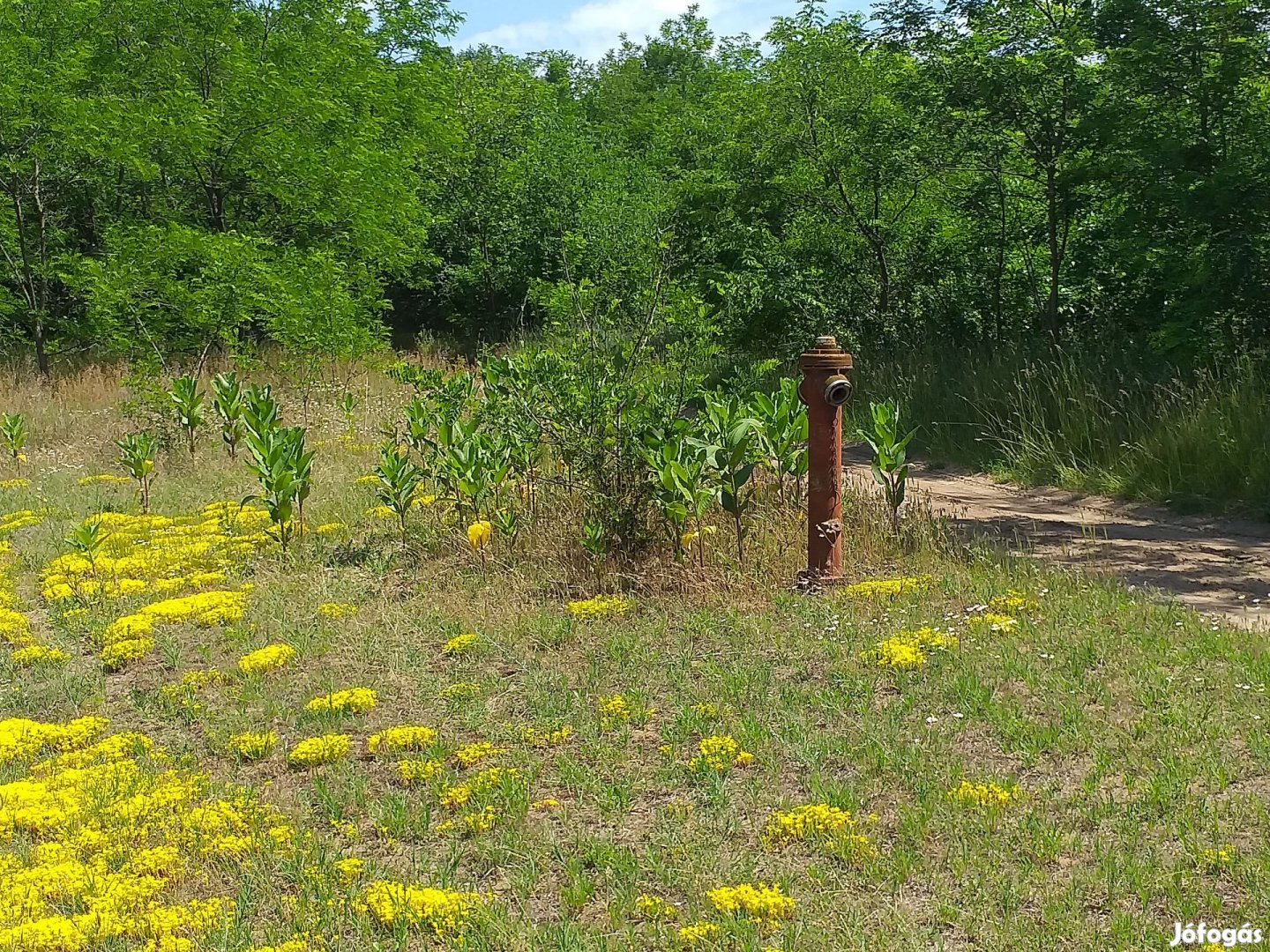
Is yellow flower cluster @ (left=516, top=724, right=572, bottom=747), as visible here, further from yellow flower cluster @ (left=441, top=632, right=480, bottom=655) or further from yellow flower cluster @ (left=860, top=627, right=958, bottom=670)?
yellow flower cluster @ (left=860, top=627, right=958, bottom=670)

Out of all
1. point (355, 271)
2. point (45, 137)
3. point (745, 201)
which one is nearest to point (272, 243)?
point (355, 271)

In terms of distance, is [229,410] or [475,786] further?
A: [229,410]

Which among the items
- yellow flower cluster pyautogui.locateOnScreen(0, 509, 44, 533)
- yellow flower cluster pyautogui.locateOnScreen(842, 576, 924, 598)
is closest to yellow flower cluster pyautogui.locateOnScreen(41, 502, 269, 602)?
yellow flower cluster pyautogui.locateOnScreen(0, 509, 44, 533)

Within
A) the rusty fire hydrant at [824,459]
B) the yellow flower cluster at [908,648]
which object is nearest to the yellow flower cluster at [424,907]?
the yellow flower cluster at [908,648]

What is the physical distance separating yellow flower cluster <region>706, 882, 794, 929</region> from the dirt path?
3.35 m

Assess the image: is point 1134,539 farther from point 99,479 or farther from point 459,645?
point 99,479

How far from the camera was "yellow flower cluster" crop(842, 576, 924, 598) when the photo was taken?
5.92 meters

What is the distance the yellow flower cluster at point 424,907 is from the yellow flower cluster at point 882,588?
3.16m

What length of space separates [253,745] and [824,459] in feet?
11.2

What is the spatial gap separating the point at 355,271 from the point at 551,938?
16.3m

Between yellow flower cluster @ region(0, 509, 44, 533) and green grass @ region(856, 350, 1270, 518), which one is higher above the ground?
green grass @ region(856, 350, 1270, 518)

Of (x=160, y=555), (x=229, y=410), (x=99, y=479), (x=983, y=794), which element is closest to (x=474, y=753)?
(x=983, y=794)

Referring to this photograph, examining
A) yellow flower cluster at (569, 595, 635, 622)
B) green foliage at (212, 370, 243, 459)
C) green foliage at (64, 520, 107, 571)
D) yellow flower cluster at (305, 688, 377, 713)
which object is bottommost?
yellow flower cluster at (305, 688, 377, 713)

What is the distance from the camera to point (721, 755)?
4.21 metres
